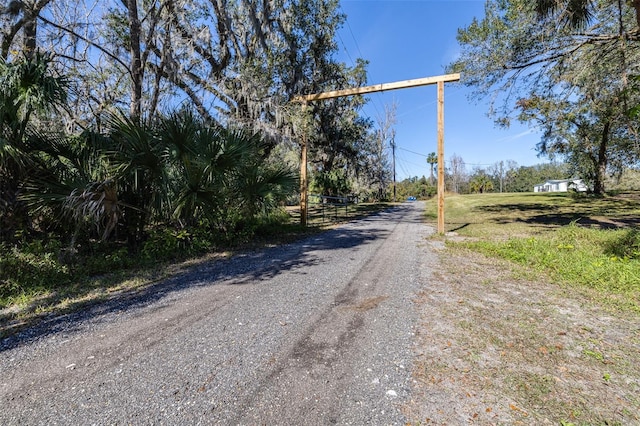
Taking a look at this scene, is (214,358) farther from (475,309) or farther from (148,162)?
(148,162)

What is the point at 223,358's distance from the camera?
7.29ft

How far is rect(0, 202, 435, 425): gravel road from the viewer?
168 cm

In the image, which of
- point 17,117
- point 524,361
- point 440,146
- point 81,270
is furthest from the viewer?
point 440,146

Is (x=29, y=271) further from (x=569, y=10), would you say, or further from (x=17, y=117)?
(x=569, y=10)

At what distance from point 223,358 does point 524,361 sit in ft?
7.54

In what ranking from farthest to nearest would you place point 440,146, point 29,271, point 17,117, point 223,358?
1. point 440,146
2. point 17,117
3. point 29,271
4. point 223,358

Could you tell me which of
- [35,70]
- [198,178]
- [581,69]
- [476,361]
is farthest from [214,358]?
[581,69]

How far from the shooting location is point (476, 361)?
7.00ft

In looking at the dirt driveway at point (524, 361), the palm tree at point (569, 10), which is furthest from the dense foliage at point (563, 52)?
the dirt driveway at point (524, 361)

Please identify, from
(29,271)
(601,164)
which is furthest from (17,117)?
(601,164)

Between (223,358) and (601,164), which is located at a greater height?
(601,164)

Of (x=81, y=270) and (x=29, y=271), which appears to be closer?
(x=29, y=271)

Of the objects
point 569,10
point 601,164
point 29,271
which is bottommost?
point 29,271

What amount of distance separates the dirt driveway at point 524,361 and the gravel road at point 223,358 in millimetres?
221
